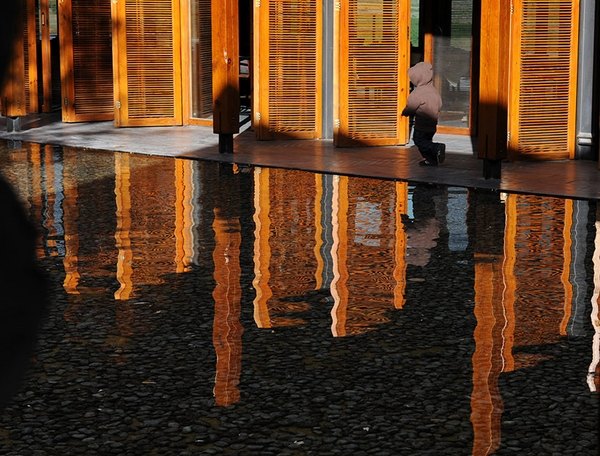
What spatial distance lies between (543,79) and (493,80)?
249 cm

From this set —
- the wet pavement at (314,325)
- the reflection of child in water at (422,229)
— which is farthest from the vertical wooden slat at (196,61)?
the reflection of child in water at (422,229)

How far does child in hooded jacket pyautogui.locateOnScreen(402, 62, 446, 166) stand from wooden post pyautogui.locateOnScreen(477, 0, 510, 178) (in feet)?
4.74

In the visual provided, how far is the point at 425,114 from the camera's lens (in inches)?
602

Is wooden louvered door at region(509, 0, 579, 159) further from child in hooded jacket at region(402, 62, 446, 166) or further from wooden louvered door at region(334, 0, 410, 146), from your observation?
wooden louvered door at region(334, 0, 410, 146)

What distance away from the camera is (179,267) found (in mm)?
8953

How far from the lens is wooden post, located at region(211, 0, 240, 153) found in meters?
16.0

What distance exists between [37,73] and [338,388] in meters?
18.1

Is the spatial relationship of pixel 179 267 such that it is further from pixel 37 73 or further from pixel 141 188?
pixel 37 73

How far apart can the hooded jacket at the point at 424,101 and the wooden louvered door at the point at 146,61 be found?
20.2 feet

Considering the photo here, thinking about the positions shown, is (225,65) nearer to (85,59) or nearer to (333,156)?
(333,156)

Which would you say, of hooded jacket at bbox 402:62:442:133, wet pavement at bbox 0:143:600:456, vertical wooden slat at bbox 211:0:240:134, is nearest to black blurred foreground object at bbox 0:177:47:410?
wet pavement at bbox 0:143:600:456

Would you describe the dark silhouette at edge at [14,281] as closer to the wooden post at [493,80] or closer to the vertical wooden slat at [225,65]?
the wooden post at [493,80]

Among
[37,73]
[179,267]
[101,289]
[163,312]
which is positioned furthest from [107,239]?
[37,73]

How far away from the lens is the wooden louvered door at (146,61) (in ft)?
65.6
